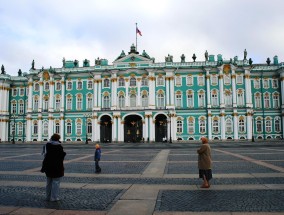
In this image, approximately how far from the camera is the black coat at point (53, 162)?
332 inches

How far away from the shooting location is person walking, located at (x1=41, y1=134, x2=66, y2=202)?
332 inches

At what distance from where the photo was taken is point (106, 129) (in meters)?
58.9

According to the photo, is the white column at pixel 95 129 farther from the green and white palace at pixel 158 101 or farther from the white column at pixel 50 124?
the white column at pixel 50 124

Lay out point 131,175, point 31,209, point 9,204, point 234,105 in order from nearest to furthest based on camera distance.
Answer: point 31,209 < point 9,204 < point 131,175 < point 234,105

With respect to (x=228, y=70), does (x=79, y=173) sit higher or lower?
lower

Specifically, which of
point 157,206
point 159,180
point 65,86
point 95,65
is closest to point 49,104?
point 65,86

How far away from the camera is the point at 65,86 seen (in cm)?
6106

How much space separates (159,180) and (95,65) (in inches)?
2002

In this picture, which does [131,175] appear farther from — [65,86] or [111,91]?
[65,86]

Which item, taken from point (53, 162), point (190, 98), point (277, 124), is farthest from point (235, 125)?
point (53, 162)

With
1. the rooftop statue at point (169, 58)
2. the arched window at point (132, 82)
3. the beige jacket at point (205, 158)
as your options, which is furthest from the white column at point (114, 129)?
the beige jacket at point (205, 158)

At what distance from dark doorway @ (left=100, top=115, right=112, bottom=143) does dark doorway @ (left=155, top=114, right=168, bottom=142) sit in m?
9.79

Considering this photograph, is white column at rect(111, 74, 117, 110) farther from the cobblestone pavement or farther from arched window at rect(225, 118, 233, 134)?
the cobblestone pavement

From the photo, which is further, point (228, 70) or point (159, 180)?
point (228, 70)
